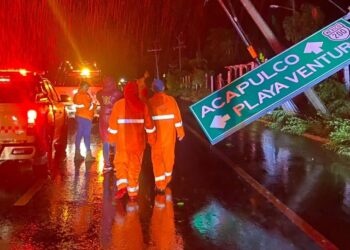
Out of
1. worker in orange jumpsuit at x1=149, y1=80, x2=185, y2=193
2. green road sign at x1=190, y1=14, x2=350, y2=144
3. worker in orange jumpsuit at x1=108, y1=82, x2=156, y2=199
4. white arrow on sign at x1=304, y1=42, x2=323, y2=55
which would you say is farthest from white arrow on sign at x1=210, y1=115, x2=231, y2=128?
worker in orange jumpsuit at x1=108, y1=82, x2=156, y2=199

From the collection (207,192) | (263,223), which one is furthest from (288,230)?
(207,192)

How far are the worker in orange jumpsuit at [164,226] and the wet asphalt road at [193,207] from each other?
1cm

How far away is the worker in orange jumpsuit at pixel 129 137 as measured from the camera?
7.80 metres

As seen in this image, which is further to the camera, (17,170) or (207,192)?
(17,170)

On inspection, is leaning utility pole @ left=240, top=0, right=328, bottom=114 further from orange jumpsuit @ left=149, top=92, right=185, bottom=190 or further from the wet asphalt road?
orange jumpsuit @ left=149, top=92, right=185, bottom=190

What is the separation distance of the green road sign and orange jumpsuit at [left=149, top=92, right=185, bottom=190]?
7.47 feet

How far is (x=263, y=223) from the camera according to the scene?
662cm

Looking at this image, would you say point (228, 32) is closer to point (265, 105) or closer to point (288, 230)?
point (265, 105)

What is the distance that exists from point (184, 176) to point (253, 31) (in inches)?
954

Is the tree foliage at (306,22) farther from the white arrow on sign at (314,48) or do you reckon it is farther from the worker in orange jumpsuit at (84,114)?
the worker in orange jumpsuit at (84,114)

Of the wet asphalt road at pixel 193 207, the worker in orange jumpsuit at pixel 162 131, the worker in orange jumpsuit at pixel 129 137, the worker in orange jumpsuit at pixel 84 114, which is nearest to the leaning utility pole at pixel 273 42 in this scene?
the wet asphalt road at pixel 193 207

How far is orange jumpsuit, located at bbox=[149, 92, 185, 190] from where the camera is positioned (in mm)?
8227

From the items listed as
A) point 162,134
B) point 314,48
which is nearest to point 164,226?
point 162,134

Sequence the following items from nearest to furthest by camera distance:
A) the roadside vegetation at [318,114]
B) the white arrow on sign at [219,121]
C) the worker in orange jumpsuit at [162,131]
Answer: the worker in orange jumpsuit at [162,131], the white arrow on sign at [219,121], the roadside vegetation at [318,114]
